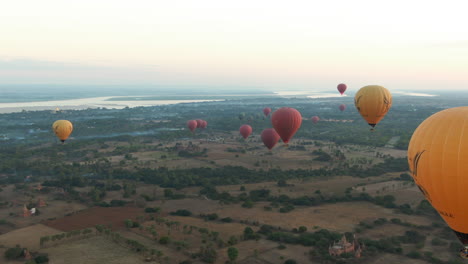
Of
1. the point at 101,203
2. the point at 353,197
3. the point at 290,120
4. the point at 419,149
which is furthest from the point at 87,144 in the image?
the point at 419,149

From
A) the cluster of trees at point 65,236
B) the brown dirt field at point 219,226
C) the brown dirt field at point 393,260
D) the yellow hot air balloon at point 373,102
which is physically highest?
the yellow hot air balloon at point 373,102

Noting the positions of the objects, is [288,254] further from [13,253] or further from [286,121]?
[13,253]

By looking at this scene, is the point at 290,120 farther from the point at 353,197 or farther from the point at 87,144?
the point at 87,144

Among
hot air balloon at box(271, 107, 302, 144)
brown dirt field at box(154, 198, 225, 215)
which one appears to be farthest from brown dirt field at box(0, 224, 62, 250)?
hot air balloon at box(271, 107, 302, 144)

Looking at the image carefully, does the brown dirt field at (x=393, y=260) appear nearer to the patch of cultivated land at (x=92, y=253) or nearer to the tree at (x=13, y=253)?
the patch of cultivated land at (x=92, y=253)


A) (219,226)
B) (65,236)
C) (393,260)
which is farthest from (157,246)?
(393,260)

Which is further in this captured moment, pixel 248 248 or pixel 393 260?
pixel 248 248

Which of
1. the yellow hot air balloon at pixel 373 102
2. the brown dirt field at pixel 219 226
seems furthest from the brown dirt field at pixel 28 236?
the yellow hot air balloon at pixel 373 102
